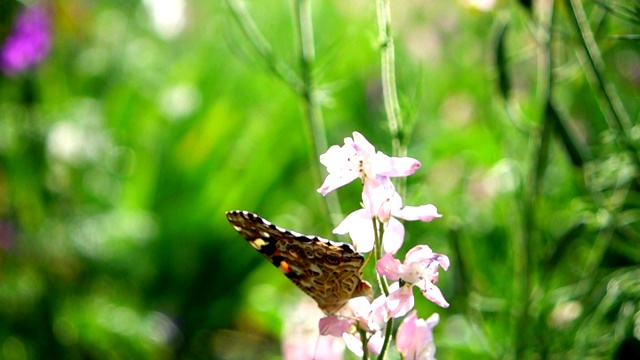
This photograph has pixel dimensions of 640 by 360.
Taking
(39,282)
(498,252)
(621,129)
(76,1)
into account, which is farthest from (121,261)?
(621,129)

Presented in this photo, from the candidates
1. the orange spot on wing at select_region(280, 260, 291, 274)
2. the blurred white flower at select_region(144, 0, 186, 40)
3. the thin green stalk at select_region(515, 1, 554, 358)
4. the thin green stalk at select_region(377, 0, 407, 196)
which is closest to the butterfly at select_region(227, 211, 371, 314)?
the orange spot on wing at select_region(280, 260, 291, 274)

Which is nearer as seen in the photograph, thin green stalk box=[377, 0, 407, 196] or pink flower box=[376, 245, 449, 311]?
pink flower box=[376, 245, 449, 311]

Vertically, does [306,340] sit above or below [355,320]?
above

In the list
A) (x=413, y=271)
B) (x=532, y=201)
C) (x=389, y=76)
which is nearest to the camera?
(x=413, y=271)

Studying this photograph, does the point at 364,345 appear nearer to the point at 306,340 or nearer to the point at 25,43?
the point at 306,340

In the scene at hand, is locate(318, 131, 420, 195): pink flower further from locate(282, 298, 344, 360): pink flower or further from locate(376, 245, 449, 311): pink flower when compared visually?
locate(282, 298, 344, 360): pink flower

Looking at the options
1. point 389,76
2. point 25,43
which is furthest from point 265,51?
point 25,43

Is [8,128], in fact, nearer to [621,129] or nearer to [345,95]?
[345,95]
